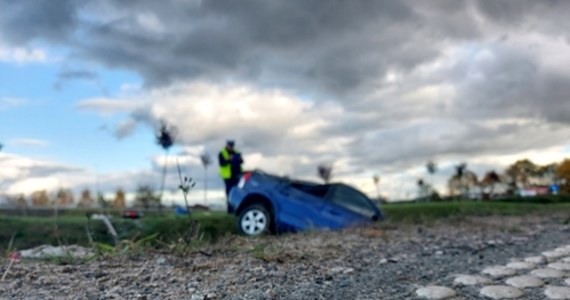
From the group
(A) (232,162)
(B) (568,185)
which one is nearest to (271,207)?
(A) (232,162)

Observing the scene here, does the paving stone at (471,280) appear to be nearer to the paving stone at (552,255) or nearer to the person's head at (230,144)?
the paving stone at (552,255)

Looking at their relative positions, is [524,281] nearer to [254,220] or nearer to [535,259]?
[535,259]

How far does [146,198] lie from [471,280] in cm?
2282

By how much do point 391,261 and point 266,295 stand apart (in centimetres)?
220

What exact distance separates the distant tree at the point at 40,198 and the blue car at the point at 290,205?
1802cm

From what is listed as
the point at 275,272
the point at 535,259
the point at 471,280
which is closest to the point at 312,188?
the point at 535,259

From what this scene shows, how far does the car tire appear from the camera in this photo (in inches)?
401

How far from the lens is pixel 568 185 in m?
37.1

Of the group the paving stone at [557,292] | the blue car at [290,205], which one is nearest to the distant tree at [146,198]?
the blue car at [290,205]

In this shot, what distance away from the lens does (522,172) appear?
38.1 meters

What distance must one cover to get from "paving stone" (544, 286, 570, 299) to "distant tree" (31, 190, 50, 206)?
24.3 meters

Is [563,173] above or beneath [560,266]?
above

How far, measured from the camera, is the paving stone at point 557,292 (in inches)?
177

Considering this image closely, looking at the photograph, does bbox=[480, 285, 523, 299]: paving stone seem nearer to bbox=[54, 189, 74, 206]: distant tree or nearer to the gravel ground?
the gravel ground
